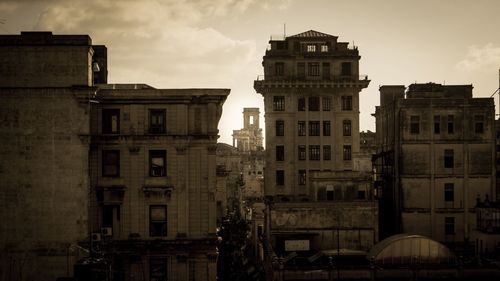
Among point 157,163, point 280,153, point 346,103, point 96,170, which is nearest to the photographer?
point 96,170

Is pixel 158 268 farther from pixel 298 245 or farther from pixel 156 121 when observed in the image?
pixel 298 245

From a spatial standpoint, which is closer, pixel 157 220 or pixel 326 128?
pixel 157 220

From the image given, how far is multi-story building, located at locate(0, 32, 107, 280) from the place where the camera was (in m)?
41.0

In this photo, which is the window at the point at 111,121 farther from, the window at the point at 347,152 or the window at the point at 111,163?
the window at the point at 347,152

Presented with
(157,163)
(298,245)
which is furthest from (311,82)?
(157,163)

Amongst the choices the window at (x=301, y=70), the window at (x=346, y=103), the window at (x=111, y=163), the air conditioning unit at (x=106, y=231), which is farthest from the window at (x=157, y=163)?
the window at (x=346, y=103)

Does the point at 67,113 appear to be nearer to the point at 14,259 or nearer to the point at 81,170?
the point at 81,170

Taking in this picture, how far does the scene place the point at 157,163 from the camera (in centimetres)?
4278

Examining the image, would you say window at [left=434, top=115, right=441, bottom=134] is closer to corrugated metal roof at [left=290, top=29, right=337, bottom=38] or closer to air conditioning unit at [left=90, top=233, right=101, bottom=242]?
corrugated metal roof at [left=290, top=29, right=337, bottom=38]

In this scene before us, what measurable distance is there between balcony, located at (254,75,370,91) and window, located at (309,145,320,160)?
7.70 metres

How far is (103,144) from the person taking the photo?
139ft

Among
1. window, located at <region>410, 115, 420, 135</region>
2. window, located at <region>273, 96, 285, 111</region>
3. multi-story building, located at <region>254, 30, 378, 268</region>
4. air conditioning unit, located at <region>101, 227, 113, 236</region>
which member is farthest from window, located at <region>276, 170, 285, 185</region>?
air conditioning unit, located at <region>101, 227, 113, 236</region>

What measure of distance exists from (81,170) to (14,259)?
768 centimetres

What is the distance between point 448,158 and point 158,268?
120 ft
